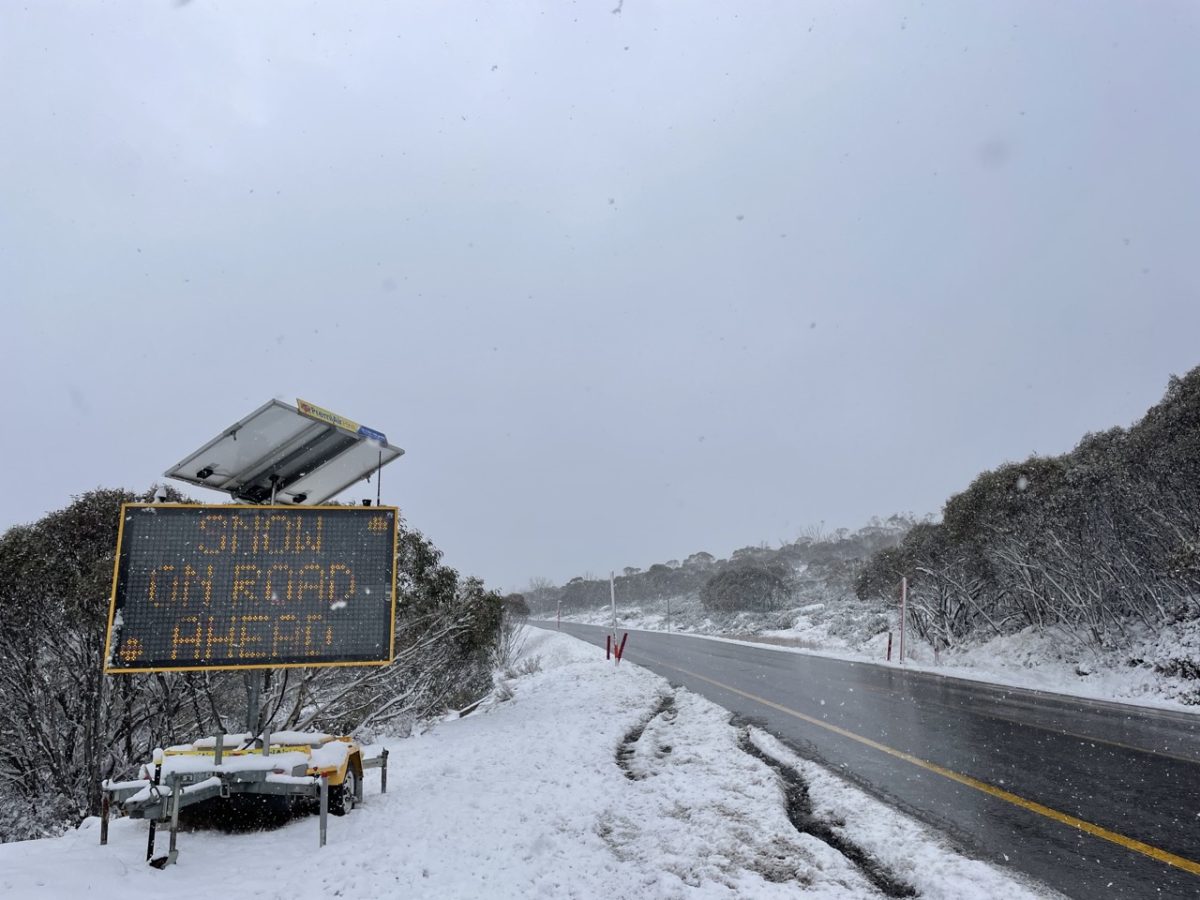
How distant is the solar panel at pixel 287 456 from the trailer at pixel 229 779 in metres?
2.28

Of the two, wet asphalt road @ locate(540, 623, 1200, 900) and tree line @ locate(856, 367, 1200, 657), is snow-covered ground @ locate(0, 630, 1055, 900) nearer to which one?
wet asphalt road @ locate(540, 623, 1200, 900)

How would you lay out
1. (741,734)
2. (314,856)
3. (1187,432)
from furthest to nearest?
1. (1187,432)
2. (741,734)
3. (314,856)

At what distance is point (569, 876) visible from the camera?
4.49 m

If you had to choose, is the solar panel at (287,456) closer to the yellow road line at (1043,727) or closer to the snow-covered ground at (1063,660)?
the yellow road line at (1043,727)

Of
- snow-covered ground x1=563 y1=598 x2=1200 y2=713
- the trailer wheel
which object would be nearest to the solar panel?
the trailer wheel

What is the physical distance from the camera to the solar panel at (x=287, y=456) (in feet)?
19.0

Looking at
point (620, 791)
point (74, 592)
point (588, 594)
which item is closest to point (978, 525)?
point (620, 791)

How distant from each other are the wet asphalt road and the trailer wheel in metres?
4.60

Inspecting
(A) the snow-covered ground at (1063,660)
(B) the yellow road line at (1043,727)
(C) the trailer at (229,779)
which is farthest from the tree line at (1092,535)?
(C) the trailer at (229,779)

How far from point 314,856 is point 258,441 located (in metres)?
3.30

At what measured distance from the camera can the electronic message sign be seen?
5.52 metres

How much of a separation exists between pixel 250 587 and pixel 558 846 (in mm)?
3224

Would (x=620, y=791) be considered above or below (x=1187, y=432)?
below

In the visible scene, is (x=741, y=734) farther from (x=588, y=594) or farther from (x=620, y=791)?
(x=588, y=594)
